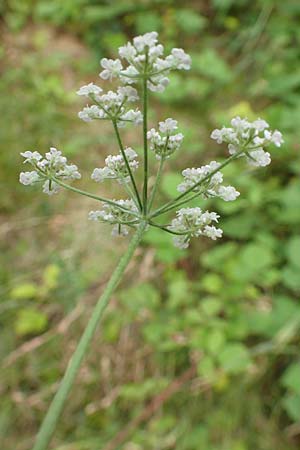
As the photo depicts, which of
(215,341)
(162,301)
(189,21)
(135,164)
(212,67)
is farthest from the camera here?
(189,21)

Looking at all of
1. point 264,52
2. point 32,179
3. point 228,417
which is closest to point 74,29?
point 264,52

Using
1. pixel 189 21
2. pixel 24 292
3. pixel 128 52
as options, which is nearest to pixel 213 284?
pixel 24 292

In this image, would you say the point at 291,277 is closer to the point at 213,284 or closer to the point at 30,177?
the point at 213,284

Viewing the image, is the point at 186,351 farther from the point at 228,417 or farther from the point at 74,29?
the point at 74,29

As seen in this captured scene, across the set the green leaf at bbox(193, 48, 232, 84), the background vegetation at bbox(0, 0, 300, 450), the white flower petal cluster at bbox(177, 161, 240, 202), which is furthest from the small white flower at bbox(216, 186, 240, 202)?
the green leaf at bbox(193, 48, 232, 84)

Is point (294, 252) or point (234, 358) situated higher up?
point (294, 252)

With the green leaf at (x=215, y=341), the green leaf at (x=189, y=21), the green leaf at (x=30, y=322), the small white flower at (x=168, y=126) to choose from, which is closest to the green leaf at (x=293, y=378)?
the green leaf at (x=215, y=341)

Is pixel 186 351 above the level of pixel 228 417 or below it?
above
